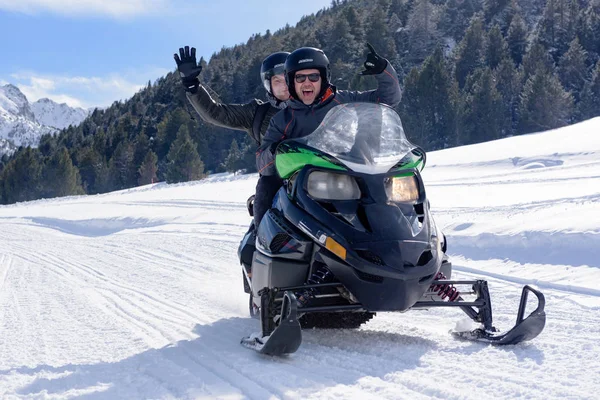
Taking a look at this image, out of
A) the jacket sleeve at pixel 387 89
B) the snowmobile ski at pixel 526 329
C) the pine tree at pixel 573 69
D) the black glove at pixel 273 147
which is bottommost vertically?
the snowmobile ski at pixel 526 329

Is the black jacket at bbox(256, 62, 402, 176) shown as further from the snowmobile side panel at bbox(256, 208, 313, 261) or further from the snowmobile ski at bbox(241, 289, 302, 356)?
the snowmobile ski at bbox(241, 289, 302, 356)

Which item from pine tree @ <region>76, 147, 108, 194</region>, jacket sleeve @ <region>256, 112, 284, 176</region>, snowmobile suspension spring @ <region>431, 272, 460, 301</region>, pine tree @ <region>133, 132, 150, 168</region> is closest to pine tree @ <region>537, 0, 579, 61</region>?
pine tree @ <region>133, 132, 150, 168</region>

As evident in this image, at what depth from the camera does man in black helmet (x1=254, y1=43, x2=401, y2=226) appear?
4.67 metres

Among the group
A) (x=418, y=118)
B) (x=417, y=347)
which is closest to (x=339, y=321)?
(x=417, y=347)

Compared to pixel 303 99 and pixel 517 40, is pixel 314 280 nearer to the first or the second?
pixel 303 99

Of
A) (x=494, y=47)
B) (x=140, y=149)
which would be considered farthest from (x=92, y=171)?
(x=494, y=47)

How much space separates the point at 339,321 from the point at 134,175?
79023 millimetres

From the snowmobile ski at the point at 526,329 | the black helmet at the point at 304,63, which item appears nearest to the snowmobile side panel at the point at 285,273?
the snowmobile ski at the point at 526,329

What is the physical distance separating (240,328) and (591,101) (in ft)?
191

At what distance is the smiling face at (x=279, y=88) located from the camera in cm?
566

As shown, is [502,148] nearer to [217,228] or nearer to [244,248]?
[217,228]

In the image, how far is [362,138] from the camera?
4.14 meters

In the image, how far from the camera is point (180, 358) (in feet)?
12.7

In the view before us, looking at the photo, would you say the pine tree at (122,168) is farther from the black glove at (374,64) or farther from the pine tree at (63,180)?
the black glove at (374,64)
